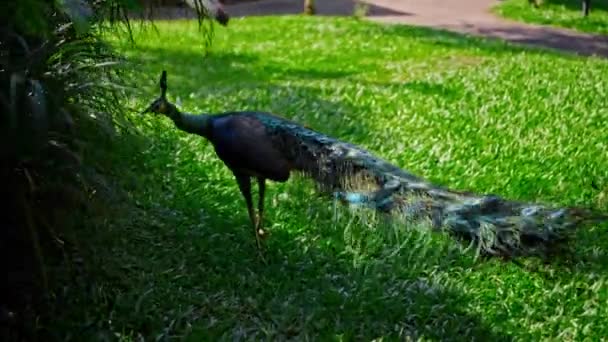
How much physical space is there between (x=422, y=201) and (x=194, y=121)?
120 cm

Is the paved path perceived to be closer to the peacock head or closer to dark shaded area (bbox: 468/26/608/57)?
dark shaded area (bbox: 468/26/608/57)

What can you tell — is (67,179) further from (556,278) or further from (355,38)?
(355,38)

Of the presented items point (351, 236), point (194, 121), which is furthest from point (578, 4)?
point (194, 121)

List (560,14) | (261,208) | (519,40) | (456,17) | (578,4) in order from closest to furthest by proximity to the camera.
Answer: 1. (261,208)
2. (519,40)
3. (456,17)
4. (560,14)
5. (578,4)

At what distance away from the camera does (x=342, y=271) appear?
184 inches

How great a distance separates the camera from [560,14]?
1631 cm

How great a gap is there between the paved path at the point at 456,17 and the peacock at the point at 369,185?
9.18 m

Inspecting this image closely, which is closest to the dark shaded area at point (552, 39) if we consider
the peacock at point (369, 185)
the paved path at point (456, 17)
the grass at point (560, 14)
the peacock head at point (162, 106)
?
the paved path at point (456, 17)

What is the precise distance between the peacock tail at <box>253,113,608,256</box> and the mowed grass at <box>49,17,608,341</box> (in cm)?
12

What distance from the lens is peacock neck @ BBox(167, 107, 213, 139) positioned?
452 cm

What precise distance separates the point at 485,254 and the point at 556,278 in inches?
31.7

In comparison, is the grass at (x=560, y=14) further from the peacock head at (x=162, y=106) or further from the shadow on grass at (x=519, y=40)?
the peacock head at (x=162, y=106)

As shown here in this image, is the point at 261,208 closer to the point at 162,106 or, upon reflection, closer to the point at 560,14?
the point at 162,106

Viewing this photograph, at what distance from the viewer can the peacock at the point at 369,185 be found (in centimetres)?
376
